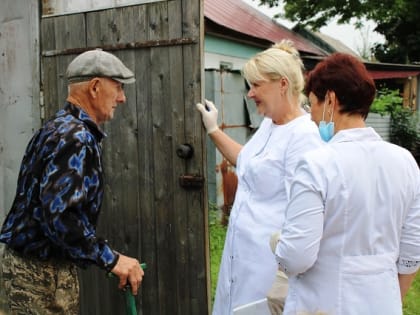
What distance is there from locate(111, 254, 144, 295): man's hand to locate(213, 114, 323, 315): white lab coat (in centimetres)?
59

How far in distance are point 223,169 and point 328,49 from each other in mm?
14254

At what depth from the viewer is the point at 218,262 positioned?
541cm

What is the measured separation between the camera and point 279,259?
184 centimetres

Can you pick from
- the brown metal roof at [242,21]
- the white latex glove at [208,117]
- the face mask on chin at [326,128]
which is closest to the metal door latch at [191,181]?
the white latex glove at [208,117]

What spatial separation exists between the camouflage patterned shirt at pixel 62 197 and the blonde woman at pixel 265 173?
723 mm

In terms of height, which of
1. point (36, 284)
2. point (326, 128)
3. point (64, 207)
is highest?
point (326, 128)

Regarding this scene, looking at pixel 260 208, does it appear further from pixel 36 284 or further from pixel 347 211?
pixel 36 284

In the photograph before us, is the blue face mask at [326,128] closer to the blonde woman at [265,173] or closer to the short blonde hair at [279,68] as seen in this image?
the blonde woman at [265,173]

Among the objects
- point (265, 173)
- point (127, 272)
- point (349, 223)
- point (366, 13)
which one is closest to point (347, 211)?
point (349, 223)

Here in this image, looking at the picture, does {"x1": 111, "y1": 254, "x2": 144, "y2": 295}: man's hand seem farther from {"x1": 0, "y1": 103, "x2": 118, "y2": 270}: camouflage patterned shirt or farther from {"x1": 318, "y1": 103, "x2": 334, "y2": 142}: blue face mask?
{"x1": 318, "y1": 103, "x2": 334, "y2": 142}: blue face mask

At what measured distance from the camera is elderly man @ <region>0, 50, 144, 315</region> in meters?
2.00

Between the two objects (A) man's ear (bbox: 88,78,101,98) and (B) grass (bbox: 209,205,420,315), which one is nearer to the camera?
(A) man's ear (bbox: 88,78,101,98)

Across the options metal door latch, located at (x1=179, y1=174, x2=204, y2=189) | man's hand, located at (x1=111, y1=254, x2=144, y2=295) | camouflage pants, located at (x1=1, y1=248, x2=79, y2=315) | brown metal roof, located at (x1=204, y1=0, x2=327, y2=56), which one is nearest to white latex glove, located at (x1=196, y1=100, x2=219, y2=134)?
metal door latch, located at (x1=179, y1=174, x2=204, y2=189)

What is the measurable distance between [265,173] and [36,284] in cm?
116
